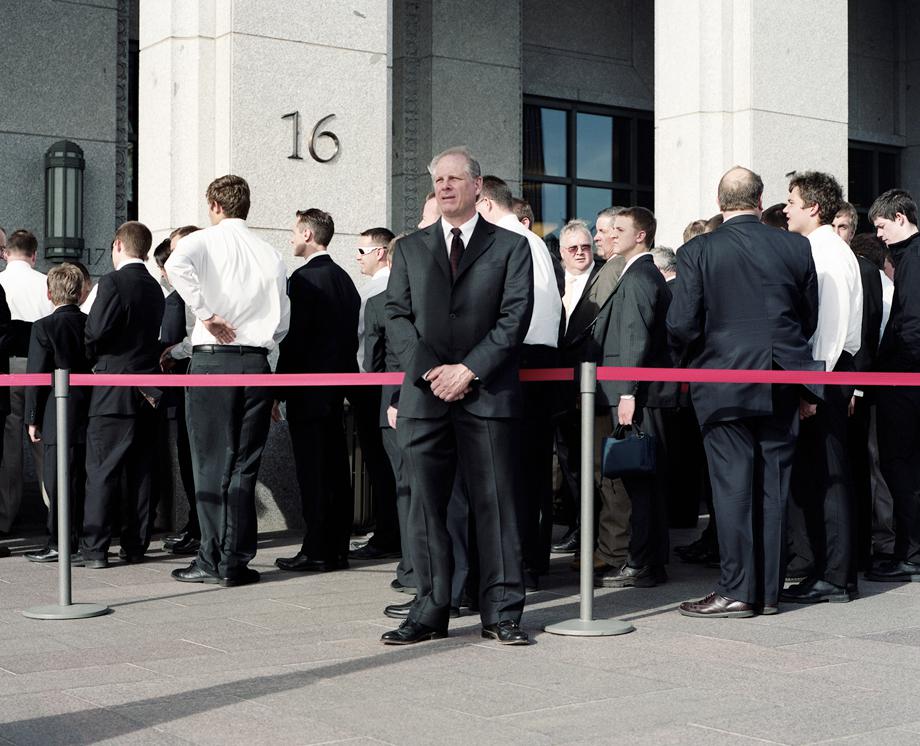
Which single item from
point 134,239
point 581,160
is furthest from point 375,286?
point 581,160

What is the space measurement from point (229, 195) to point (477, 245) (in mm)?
2342

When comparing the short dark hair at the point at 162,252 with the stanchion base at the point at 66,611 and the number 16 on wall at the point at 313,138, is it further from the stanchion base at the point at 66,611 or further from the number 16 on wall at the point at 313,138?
the stanchion base at the point at 66,611

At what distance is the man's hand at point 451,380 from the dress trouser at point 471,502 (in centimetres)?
15

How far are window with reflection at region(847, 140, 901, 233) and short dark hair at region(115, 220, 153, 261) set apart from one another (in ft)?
42.1

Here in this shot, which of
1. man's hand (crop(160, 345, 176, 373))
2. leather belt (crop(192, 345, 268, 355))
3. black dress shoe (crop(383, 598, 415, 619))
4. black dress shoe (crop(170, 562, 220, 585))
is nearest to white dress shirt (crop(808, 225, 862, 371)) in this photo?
black dress shoe (crop(383, 598, 415, 619))

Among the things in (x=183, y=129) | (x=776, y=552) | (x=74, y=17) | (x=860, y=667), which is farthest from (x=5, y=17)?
(x=860, y=667)

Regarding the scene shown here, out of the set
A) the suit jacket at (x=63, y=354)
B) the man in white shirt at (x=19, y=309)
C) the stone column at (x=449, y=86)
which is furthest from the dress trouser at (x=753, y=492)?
the stone column at (x=449, y=86)

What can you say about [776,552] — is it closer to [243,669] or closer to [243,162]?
[243,669]

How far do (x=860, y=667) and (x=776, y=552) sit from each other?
135 cm

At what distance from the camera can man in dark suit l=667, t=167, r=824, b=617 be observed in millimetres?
6824

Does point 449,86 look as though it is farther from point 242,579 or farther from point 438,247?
point 438,247

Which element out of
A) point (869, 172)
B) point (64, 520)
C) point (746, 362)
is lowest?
point (64, 520)

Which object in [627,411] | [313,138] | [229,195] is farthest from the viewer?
[313,138]

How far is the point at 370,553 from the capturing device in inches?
354
